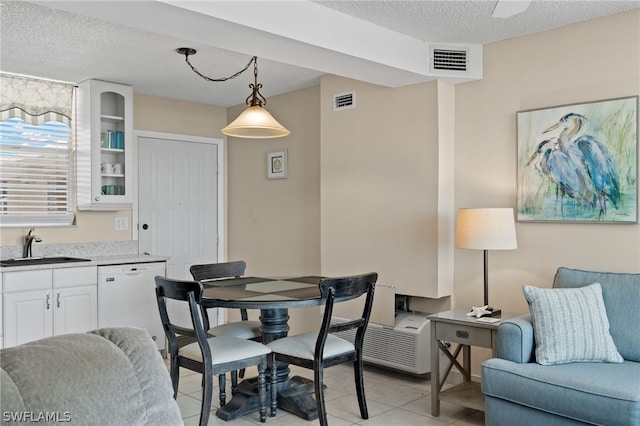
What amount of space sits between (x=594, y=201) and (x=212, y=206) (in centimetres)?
385

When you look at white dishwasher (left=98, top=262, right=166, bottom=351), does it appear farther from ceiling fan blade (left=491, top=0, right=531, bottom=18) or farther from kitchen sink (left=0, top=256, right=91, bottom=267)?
ceiling fan blade (left=491, top=0, right=531, bottom=18)

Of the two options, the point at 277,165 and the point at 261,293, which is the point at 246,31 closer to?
the point at 261,293

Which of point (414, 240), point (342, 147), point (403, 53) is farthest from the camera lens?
point (342, 147)

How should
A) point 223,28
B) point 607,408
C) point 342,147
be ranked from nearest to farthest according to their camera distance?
point 607,408, point 223,28, point 342,147

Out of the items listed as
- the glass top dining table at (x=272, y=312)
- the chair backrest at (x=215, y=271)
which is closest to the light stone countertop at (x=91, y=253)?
the chair backrest at (x=215, y=271)

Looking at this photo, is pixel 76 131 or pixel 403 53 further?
pixel 76 131

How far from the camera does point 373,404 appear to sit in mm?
3549

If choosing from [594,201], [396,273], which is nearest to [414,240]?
[396,273]

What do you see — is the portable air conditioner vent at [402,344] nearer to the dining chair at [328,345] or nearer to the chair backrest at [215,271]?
the dining chair at [328,345]

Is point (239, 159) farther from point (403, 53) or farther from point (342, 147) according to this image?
point (403, 53)

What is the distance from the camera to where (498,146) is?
3758mm

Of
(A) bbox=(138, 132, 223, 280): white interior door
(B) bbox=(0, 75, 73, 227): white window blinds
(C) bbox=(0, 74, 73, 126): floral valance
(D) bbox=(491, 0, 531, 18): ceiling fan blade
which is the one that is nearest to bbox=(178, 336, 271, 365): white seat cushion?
(D) bbox=(491, 0, 531, 18): ceiling fan blade

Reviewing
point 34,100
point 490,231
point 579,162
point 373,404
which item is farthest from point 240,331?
point 34,100

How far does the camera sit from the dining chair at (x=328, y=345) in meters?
2.97
